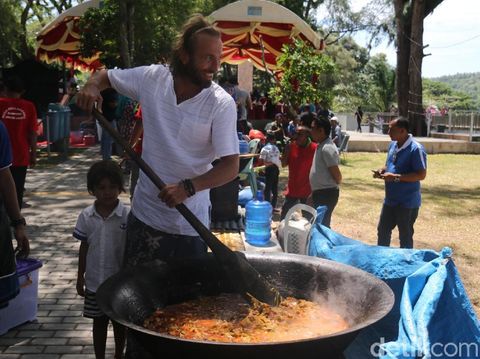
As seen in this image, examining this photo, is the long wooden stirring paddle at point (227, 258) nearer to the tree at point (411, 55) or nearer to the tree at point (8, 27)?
the tree at point (411, 55)

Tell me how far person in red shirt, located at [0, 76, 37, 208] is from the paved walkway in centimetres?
73

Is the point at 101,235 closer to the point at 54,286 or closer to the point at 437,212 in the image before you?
the point at 54,286

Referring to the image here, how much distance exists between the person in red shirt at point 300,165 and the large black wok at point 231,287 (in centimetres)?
352

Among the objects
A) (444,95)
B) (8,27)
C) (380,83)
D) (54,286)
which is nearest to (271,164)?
(54,286)

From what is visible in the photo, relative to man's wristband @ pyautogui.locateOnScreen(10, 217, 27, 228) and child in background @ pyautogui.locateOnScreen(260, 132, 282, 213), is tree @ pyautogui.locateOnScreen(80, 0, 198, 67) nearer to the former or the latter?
child in background @ pyautogui.locateOnScreen(260, 132, 282, 213)

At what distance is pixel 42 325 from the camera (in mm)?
4219

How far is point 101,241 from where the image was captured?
10.8 feet

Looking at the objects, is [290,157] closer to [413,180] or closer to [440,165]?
[413,180]

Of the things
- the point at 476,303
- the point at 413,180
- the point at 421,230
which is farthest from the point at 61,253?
the point at 421,230

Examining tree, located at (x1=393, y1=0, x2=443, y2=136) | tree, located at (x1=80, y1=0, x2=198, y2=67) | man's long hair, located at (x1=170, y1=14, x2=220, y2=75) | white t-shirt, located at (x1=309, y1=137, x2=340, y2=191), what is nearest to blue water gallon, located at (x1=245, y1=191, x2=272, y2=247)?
white t-shirt, located at (x1=309, y1=137, x2=340, y2=191)

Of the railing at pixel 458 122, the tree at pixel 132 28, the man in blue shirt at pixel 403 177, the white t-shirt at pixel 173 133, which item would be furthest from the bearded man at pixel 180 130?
the railing at pixel 458 122

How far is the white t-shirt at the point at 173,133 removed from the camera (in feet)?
8.18

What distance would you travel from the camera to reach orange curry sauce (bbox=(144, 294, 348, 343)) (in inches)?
89.5

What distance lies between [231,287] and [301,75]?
18.9 feet
